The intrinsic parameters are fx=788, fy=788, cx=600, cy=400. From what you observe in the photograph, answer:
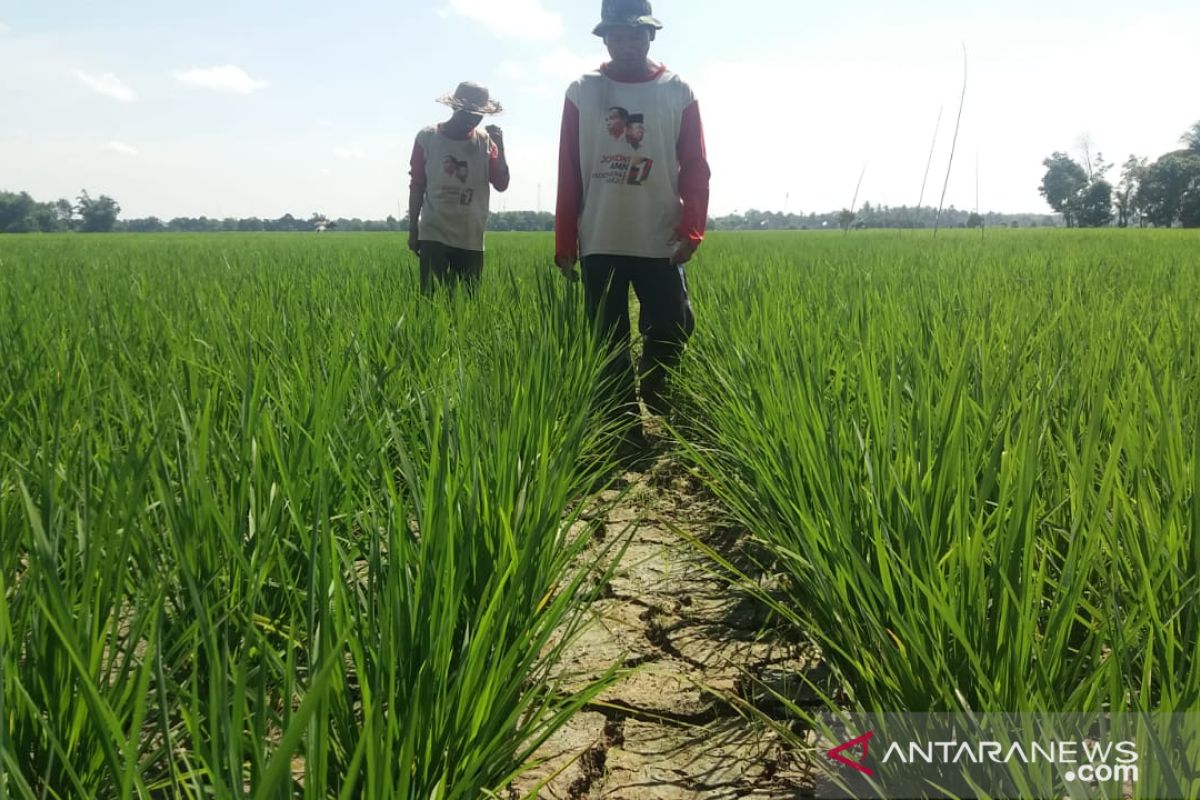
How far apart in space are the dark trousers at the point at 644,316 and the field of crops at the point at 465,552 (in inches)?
30.2

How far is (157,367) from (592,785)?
5.29ft

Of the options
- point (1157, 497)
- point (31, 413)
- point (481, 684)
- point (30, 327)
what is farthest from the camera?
point (30, 327)

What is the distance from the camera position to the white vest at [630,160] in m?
2.83

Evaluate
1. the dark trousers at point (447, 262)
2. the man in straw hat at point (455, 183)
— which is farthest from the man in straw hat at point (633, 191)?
the dark trousers at point (447, 262)

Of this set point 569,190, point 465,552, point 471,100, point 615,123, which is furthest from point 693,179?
point 465,552

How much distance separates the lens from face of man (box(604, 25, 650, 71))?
275 cm

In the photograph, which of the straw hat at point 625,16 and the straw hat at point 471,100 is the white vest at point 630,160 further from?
the straw hat at point 471,100

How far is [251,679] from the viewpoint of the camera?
38.3 inches

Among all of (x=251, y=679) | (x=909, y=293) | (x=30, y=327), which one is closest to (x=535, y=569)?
(x=251, y=679)

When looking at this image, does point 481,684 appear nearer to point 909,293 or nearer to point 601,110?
point 601,110

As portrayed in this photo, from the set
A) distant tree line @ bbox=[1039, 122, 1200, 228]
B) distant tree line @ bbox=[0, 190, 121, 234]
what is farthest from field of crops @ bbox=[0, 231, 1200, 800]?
distant tree line @ bbox=[0, 190, 121, 234]

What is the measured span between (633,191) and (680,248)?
10.7 inches

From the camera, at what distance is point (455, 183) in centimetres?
423

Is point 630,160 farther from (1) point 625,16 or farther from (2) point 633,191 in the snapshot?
(1) point 625,16
